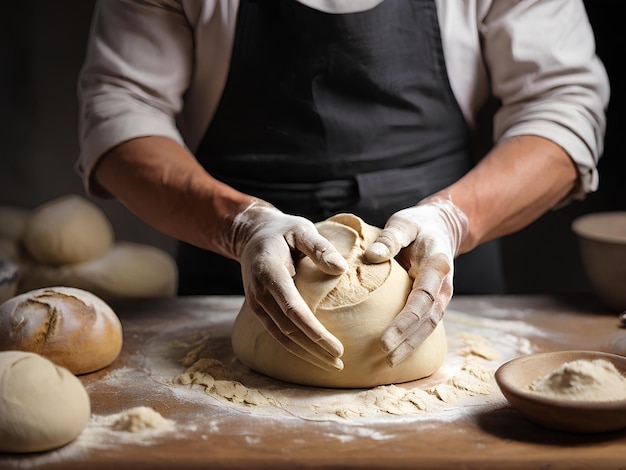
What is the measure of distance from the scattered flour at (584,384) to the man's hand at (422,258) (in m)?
0.28

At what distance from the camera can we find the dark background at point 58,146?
11.8 feet

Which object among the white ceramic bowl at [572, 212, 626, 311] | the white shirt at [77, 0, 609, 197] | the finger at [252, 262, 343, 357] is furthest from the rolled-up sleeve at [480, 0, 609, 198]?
the finger at [252, 262, 343, 357]

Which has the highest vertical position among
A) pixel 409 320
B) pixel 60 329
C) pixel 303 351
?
pixel 409 320

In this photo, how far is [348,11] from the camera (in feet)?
7.25

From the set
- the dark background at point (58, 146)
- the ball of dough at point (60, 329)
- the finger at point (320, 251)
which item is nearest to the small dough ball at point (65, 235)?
the dark background at point (58, 146)

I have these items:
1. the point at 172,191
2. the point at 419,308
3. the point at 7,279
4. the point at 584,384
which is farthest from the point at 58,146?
the point at 584,384

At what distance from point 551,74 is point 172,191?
1130mm

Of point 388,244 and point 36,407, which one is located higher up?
point 388,244

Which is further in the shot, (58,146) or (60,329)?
(58,146)

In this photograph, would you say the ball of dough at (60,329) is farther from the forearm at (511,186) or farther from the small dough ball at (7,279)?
the forearm at (511,186)

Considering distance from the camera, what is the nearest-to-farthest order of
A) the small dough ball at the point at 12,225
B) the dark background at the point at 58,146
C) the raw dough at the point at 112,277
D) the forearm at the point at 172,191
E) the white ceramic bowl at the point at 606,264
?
1. the forearm at the point at 172,191
2. the white ceramic bowl at the point at 606,264
3. the raw dough at the point at 112,277
4. the small dough ball at the point at 12,225
5. the dark background at the point at 58,146

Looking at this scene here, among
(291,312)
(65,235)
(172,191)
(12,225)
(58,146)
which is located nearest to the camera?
(291,312)

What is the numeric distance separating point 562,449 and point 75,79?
3005 mm

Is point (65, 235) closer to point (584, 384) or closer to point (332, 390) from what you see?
point (332, 390)
